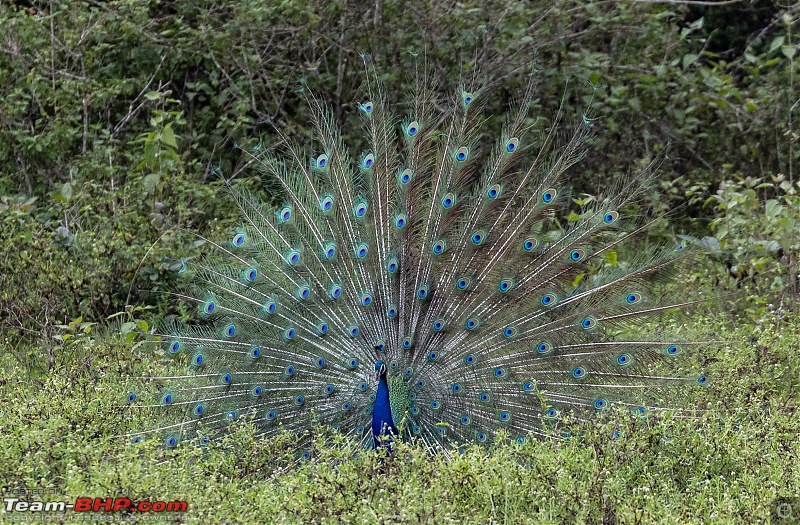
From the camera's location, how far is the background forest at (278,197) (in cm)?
487

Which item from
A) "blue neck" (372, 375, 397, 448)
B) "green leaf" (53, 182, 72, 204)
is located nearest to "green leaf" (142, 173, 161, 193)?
"green leaf" (53, 182, 72, 204)

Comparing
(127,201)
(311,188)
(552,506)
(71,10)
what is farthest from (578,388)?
(71,10)

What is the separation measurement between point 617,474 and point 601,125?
20.3 ft

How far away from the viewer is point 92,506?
4.49m

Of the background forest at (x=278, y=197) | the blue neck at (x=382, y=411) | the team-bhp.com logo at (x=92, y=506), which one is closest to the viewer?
the team-bhp.com logo at (x=92, y=506)

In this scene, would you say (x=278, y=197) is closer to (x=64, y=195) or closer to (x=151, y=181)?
(x=151, y=181)

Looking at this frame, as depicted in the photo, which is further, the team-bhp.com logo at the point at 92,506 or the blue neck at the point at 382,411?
the blue neck at the point at 382,411

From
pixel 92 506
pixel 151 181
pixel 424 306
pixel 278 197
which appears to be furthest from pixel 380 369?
pixel 151 181

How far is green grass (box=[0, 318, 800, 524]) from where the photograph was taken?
4.59 metres

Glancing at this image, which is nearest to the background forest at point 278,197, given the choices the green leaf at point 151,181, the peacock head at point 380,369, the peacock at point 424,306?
the green leaf at point 151,181

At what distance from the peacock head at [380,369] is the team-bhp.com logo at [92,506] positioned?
4.82 ft

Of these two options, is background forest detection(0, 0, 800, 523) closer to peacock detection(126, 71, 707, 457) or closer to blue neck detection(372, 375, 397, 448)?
peacock detection(126, 71, 707, 457)

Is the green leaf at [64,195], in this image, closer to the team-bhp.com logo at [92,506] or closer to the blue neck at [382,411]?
the blue neck at [382,411]

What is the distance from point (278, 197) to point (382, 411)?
348 cm
